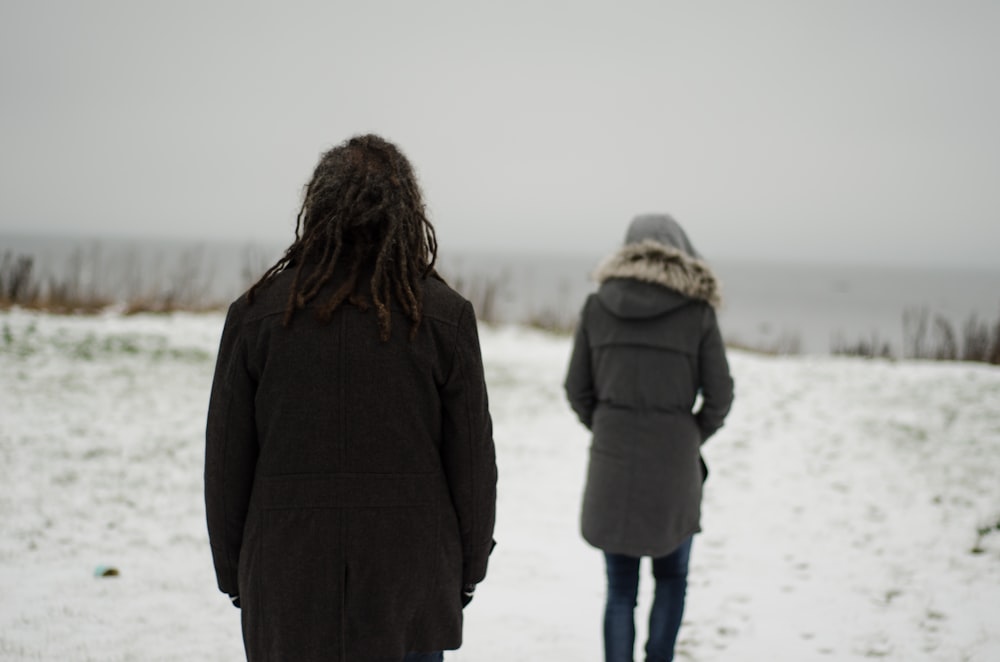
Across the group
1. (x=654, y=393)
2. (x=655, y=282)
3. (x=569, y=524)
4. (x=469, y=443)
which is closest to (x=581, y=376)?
(x=654, y=393)

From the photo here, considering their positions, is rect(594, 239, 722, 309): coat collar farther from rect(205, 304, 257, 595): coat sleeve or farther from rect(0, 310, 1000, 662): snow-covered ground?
rect(0, 310, 1000, 662): snow-covered ground

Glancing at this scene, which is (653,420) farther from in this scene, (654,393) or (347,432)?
(347,432)

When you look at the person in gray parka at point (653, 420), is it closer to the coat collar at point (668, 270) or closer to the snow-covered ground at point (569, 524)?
A: the coat collar at point (668, 270)

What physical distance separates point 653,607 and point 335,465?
1680 mm

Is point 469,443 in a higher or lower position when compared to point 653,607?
higher

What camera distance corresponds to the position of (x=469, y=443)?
1596mm

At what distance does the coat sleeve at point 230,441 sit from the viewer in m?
1.54

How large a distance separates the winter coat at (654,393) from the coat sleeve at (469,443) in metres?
1.12

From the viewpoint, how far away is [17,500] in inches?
183

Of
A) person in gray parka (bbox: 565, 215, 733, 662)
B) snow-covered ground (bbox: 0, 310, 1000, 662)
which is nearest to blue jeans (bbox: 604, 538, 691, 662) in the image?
person in gray parka (bbox: 565, 215, 733, 662)

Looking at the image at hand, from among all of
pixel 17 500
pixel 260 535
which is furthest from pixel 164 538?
pixel 260 535

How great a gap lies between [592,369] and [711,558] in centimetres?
233

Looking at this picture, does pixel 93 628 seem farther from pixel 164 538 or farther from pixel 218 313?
pixel 218 313

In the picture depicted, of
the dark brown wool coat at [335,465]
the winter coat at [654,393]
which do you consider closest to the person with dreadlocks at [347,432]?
the dark brown wool coat at [335,465]
